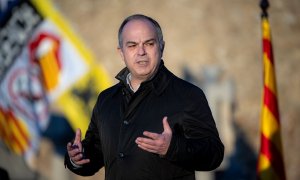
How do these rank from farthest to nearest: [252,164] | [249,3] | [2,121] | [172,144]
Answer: [249,3] → [252,164] → [2,121] → [172,144]

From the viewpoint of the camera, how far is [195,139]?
2.36 metres

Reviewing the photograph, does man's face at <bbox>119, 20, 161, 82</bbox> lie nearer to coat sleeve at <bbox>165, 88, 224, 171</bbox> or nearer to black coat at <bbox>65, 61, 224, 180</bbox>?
black coat at <bbox>65, 61, 224, 180</bbox>

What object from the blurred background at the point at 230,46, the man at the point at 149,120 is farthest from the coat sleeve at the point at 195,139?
the blurred background at the point at 230,46

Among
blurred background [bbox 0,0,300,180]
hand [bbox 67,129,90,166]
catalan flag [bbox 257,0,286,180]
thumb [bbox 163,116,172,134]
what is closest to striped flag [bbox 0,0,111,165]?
blurred background [bbox 0,0,300,180]

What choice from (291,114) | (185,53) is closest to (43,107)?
(185,53)

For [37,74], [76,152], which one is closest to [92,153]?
[76,152]

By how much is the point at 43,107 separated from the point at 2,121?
1215mm

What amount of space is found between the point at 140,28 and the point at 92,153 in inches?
24.6

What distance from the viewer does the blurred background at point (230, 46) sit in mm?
14617

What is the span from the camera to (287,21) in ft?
55.2

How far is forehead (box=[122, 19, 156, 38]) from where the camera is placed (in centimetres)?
245

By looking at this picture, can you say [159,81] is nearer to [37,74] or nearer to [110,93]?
[110,93]

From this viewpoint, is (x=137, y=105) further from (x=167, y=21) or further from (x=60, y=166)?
(x=167, y=21)

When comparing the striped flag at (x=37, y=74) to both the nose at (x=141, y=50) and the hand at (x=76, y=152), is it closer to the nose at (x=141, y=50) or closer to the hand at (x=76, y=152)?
the hand at (x=76, y=152)
